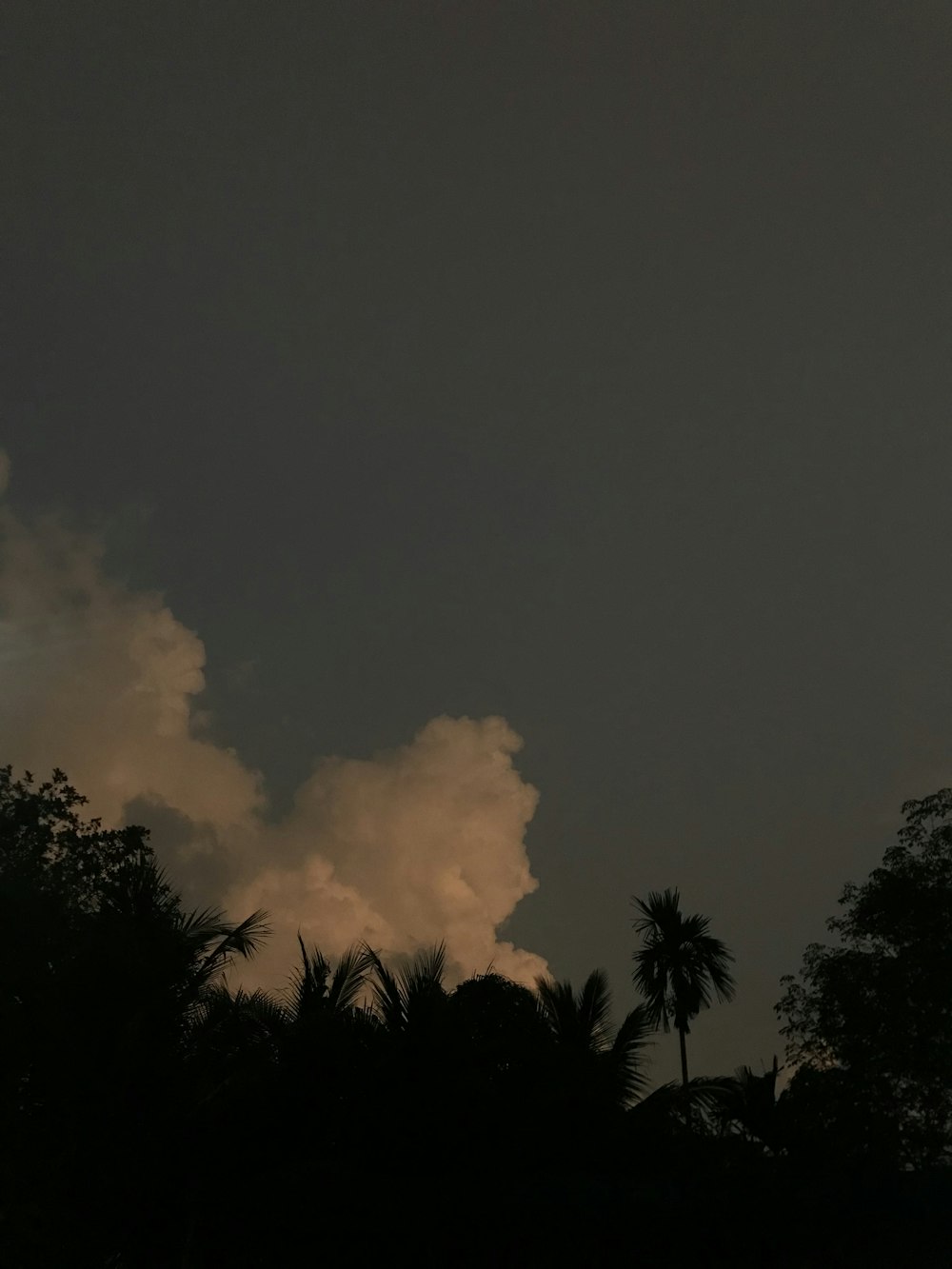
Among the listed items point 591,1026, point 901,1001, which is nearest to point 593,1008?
point 591,1026

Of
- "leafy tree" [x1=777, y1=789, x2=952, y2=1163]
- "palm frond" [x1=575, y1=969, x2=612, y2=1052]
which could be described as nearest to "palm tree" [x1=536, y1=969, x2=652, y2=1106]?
"palm frond" [x1=575, y1=969, x2=612, y2=1052]

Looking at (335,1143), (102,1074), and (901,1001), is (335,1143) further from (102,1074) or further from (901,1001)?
(901,1001)

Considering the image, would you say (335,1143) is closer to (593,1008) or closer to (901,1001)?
Answer: (593,1008)

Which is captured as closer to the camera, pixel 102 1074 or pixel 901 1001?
pixel 102 1074

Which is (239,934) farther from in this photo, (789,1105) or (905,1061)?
(905,1061)

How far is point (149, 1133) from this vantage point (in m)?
16.4

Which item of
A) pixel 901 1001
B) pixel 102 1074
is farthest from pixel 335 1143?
pixel 901 1001

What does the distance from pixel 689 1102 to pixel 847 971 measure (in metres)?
15.5

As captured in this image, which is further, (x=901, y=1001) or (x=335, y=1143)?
(x=901, y=1001)

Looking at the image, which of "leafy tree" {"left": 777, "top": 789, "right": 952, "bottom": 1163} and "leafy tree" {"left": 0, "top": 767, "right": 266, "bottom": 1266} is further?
"leafy tree" {"left": 777, "top": 789, "right": 952, "bottom": 1163}

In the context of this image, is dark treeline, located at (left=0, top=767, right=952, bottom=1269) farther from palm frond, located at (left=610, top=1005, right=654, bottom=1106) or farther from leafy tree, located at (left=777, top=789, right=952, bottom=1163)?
leafy tree, located at (left=777, top=789, right=952, bottom=1163)

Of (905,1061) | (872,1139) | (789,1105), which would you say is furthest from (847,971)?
(789,1105)

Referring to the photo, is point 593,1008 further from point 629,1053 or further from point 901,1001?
point 901,1001

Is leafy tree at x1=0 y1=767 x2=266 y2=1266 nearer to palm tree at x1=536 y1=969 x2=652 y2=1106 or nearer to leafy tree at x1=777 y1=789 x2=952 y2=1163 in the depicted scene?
palm tree at x1=536 y1=969 x2=652 y2=1106
